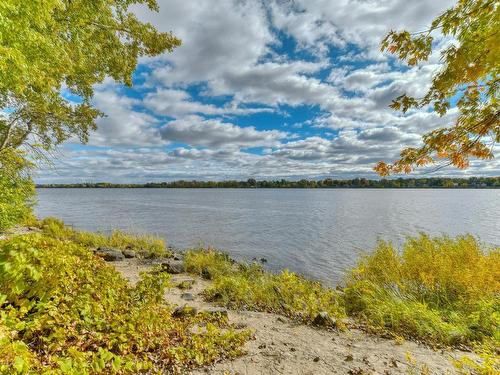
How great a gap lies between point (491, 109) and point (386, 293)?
593 centimetres

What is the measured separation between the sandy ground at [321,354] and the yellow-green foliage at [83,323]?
413mm

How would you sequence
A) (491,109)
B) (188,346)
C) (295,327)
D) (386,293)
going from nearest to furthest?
1. (491,109)
2. (188,346)
3. (295,327)
4. (386,293)

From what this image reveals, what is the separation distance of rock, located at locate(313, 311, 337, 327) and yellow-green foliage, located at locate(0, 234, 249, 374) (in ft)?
6.70

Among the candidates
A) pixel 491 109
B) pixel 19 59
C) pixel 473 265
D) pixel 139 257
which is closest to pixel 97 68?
pixel 19 59

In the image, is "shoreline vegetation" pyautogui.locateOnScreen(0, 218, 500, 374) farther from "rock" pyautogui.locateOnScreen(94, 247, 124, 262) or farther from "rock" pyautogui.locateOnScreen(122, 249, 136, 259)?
"rock" pyautogui.locateOnScreen(122, 249, 136, 259)

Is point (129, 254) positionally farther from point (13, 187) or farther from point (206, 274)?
point (13, 187)

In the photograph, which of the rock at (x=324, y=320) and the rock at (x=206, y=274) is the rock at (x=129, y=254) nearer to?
the rock at (x=206, y=274)

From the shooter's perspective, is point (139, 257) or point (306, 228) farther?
point (306, 228)

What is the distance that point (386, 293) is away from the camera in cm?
830

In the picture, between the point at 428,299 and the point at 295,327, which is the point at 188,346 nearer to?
the point at 295,327

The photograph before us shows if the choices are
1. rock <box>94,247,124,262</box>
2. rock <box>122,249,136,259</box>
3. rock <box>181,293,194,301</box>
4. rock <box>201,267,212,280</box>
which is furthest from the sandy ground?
rock <box>122,249,136,259</box>

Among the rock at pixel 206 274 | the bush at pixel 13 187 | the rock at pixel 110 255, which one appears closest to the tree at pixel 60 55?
the bush at pixel 13 187

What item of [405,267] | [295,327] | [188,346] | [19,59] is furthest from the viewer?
[405,267]

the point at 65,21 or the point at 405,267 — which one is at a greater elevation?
the point at 65,21
